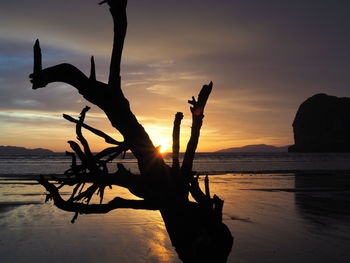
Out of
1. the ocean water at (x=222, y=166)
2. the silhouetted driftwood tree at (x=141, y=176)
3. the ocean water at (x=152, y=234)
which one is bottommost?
the ocean water at (x=152, y=234)

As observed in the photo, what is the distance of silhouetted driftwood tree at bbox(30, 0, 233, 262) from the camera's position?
3.72m

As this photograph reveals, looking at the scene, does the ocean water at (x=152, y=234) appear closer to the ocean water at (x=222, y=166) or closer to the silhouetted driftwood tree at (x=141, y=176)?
the silhouetted driftwood tree at (x=141, y=176)

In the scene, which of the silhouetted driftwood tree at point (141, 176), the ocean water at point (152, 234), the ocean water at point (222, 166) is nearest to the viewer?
the silhouetted driftwood tree at point (141, 176)

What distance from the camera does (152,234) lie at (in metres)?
12.0

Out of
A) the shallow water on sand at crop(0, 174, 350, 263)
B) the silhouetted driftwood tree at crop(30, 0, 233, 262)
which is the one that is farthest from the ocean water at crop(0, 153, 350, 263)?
the silhouetted driftwood tree at crop(30, 0, 233, 262)

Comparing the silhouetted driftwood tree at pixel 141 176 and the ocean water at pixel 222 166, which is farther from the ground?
the silhouetted driftwood tree at pixel 141 176

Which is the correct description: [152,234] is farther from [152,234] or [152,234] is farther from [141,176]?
[141,176]

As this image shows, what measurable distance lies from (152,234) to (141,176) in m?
8.61

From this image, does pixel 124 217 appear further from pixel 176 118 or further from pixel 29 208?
pixel 176 118

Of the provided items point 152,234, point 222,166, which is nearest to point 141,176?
point 152,234

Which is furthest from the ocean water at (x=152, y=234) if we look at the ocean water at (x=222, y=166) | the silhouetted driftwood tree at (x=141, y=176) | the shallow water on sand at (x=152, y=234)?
the ocean water at (x=222, y=166)

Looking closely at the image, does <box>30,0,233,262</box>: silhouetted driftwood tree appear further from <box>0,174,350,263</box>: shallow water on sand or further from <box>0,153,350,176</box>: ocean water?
<box>0,153,350,176</box>: ocean water

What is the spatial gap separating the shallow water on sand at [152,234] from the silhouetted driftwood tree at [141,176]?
5.77 meters

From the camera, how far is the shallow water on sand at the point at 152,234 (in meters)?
9.73
